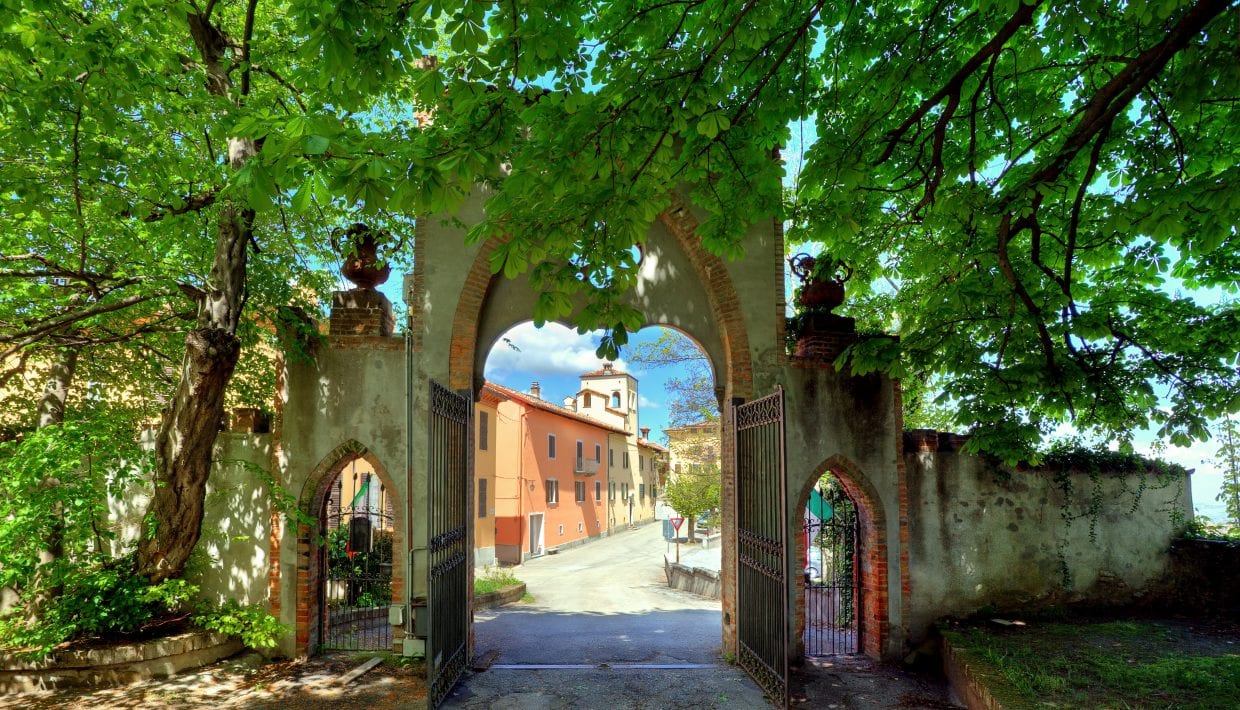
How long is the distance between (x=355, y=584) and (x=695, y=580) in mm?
9216

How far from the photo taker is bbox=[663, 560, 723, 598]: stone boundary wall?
16.3m

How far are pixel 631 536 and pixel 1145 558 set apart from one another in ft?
102

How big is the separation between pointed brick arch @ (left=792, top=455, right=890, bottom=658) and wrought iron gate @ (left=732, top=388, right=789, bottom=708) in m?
0.71

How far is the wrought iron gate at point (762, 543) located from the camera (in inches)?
248

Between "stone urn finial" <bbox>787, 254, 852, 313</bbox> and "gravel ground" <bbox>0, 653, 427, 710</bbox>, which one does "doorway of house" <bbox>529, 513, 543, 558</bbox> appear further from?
"stone urn finial" <bbox>787, 254, 852, 313</bbox>

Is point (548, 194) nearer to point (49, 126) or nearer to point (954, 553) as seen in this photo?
point (49, 126)

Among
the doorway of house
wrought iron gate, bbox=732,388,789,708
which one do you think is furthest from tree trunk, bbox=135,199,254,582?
the doorway of house

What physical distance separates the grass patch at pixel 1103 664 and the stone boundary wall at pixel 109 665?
25.9 ft

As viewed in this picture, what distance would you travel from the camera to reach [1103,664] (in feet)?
20.6

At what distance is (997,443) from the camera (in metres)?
7.30

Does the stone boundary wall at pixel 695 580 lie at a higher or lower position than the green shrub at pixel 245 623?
lower

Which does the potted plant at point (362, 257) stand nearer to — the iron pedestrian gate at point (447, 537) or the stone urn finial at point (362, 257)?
the stone urn finial at point (362, 257)

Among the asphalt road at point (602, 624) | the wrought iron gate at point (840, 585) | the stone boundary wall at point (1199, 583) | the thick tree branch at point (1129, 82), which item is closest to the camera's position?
the thick tree branch at point (1129, 82)

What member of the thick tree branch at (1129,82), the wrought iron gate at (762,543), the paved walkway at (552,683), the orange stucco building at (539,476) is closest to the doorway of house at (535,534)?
the orange stucco building at (539,476)
